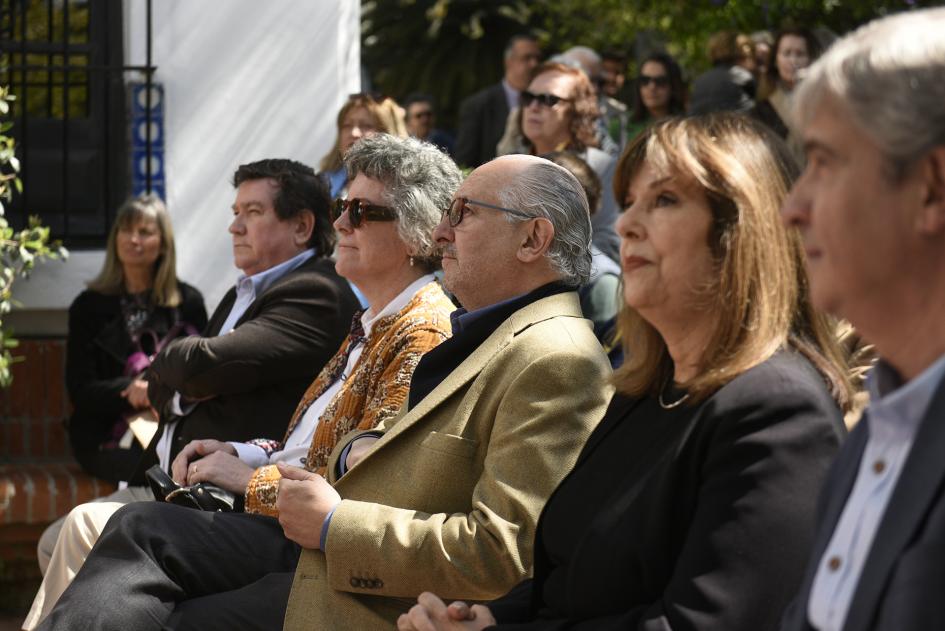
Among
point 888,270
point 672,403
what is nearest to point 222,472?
point 672,403

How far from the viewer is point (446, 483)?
3043mm

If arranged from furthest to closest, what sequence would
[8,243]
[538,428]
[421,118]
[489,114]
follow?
[421,118]
[489,114]
[8,243]
[538,428]

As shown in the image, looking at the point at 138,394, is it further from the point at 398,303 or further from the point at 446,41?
the point at 446,41

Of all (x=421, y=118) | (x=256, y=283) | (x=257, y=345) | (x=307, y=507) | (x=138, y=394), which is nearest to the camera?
(x=307, y=507)

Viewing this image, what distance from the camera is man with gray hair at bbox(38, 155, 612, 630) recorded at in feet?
9.59

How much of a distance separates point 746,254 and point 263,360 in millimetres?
2386

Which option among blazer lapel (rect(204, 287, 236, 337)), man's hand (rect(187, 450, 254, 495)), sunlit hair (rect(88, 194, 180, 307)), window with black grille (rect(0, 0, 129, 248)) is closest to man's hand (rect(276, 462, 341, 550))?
man's hand (rect(187, 450, 254, 495))

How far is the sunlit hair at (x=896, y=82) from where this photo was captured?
1.61 m

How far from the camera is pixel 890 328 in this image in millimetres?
1735

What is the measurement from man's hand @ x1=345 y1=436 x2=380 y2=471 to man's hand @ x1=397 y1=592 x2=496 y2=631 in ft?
2.10

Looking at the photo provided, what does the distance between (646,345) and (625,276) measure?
17 cm

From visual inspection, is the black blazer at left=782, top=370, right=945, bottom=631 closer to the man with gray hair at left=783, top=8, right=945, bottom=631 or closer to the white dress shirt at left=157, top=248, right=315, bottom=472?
the man with gray hair at left=783, top=8, right=945, bottom=631

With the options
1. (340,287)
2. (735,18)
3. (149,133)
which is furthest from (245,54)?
(735,18)

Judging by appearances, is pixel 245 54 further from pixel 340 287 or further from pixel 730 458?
pixel 730 458
